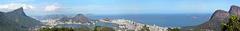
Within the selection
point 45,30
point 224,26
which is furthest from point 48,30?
point 224,26

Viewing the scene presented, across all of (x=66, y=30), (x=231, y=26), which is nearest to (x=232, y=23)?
(x=231, y=26)

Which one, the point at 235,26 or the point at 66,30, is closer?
the point at 235,26

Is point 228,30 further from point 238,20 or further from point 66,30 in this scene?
point 66,30

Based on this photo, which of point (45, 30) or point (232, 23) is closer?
point (232, 23)

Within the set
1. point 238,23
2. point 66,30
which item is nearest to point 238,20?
point 238,23

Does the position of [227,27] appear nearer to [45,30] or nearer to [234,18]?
[234,18]

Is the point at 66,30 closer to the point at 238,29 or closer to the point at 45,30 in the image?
the point at 45,30
